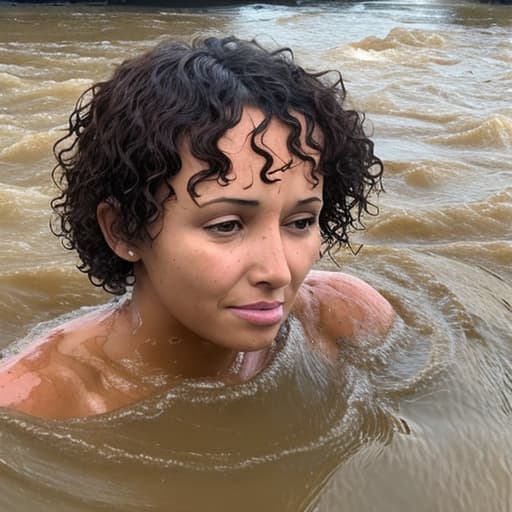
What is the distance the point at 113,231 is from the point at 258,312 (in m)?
0.53

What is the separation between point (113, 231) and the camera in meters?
2.17

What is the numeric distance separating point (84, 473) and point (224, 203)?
0.81m

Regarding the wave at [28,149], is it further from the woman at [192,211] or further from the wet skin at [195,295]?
the wet skin at [195,295]

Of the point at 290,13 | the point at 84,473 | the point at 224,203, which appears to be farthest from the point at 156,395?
the point at 290,13

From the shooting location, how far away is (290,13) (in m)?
18.2

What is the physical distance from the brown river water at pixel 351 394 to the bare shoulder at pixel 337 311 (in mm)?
63

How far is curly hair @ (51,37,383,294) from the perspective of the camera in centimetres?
191

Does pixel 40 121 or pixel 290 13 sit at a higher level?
pixel 40 121

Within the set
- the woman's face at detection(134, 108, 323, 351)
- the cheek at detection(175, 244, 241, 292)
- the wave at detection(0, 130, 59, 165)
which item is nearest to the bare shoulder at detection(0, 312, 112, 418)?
the woman's face at detection(134, 108, 323, 351)

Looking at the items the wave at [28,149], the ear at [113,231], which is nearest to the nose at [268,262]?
the ear at [113,231]

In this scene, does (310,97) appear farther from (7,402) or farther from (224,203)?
(7,402)

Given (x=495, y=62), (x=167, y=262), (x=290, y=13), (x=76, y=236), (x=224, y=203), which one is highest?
(x=224, y=203)

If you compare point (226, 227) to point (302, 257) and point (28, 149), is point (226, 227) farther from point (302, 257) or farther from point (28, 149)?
point (28, 149)

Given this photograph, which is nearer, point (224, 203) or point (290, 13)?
point (224, 203)
